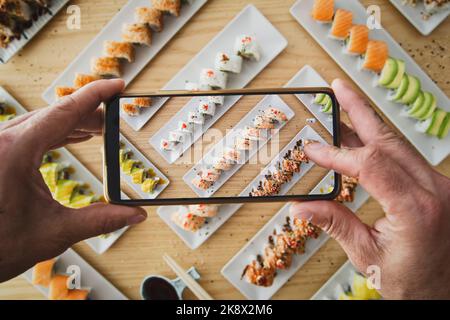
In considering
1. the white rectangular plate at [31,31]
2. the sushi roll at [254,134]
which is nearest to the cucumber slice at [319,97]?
the sushi roll at [254,134]

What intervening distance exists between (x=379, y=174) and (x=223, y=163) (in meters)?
0.45

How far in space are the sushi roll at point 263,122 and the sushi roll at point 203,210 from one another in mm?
506

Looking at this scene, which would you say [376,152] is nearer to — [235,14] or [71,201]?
[235,14]

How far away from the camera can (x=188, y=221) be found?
5.16 ft

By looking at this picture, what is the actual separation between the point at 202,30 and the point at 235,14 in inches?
6.0

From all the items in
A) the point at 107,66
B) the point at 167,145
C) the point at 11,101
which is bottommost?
the point at 167,145

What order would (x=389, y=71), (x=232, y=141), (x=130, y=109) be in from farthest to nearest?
(x=389, y=71)
(x=232, y=141)
(x=130, y=109)

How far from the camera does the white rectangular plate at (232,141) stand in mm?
1087

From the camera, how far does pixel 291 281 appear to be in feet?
5.40

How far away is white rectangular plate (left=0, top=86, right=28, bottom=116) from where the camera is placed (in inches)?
63.6

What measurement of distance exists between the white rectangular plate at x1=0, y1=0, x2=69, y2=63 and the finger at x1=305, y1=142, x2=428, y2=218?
129 centimetres

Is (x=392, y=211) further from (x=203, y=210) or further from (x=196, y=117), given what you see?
(x=203, y=210)

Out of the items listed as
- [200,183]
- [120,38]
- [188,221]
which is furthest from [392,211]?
A: [120,38]
